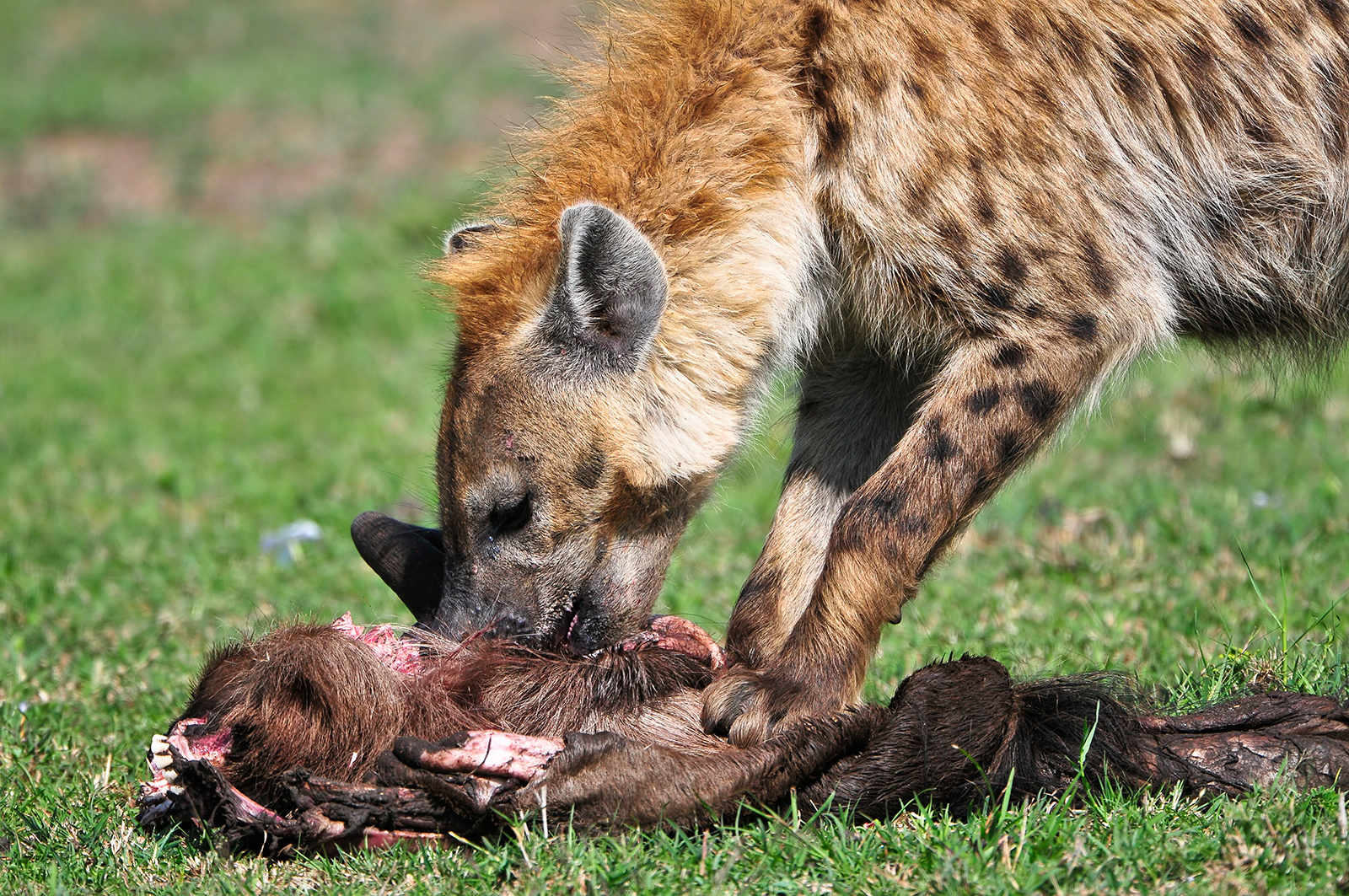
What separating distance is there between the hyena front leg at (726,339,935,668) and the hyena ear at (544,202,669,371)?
0.62 metres

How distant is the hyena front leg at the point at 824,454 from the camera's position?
3.38 meters

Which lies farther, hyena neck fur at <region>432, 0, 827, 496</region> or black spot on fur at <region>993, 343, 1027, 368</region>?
hyena neck fur at <region>432, 0, 827, 496</region>

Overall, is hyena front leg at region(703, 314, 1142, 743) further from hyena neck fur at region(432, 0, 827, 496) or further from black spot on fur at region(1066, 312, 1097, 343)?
hyena neck fur at region(432, 0, 827, 496)

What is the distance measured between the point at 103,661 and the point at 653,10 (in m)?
2.30

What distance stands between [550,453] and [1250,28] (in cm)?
186

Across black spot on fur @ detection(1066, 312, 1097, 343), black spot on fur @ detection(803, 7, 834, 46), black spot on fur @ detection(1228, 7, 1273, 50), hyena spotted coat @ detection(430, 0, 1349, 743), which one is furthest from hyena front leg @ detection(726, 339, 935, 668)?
black spot on fur @ detection(1228, 7, 1273, 50)

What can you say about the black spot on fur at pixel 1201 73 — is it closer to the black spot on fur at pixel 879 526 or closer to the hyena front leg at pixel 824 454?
the hyena front leg at pixel 824 454

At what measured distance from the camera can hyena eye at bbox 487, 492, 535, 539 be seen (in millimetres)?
3164

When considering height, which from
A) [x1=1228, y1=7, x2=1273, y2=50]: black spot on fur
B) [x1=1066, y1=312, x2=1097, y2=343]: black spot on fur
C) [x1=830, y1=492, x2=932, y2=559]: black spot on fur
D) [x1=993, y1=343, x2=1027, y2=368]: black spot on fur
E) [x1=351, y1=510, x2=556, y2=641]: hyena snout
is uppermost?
[x1=1228, y1=7, x2=1273, y2=50]: black spot on fur

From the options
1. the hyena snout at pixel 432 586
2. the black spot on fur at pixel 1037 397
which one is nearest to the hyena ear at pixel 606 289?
the hyena snout at pixel 432 586

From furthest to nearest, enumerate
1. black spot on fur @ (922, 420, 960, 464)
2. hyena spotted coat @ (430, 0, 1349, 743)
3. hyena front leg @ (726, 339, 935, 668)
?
hyena front leg @ (726, 339, 935, 668)
hyena spotted coat @ (430, 0, 1349, 743)
black spot on fur @ (922, 420, 960, 464)

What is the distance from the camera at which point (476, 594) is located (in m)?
3.19

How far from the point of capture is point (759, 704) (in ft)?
8.95

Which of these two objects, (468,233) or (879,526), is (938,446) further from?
(468,233)
